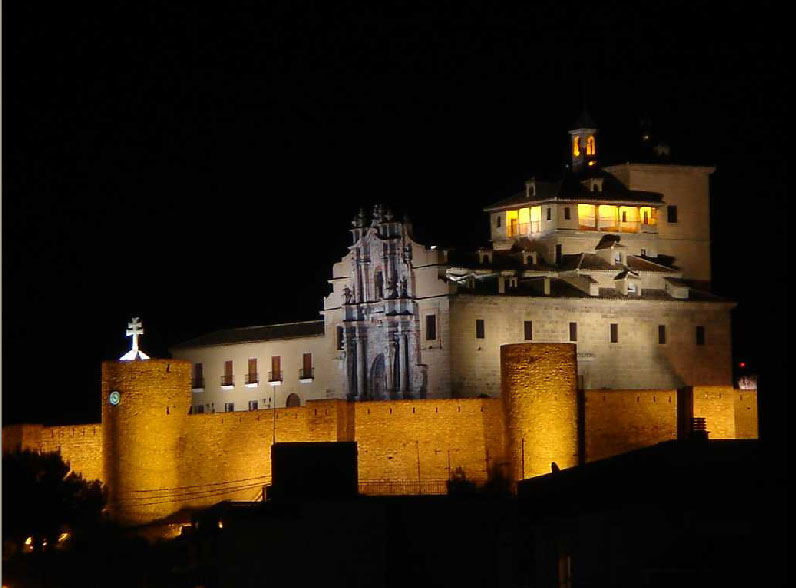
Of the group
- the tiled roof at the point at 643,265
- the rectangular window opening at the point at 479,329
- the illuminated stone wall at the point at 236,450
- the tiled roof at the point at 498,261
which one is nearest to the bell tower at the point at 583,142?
the tiled roof at the point at 643,265

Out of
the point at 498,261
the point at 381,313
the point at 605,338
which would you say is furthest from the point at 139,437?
the point at 605,338

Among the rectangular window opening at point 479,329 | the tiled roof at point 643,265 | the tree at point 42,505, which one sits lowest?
the tree at point 42,505

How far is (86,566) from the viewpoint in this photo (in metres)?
61.5

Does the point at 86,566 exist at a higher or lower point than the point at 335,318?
lower

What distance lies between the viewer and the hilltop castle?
67375 mm

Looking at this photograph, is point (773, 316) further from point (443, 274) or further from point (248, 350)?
point (248, 350)

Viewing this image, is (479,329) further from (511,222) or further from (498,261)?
(511,222)

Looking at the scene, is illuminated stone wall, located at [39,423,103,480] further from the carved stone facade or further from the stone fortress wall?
the carved stone facade

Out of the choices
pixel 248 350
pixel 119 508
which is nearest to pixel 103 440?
pixel 119 508

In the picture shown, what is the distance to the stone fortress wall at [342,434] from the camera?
6581 centimetres

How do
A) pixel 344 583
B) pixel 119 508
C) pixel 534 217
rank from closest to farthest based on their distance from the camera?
pixel 344 583, pixel 119 508, pixel 534 217

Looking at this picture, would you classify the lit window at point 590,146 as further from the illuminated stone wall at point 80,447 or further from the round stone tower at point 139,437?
the illuminated stone wall at point 80,447

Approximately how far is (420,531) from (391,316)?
110 feet

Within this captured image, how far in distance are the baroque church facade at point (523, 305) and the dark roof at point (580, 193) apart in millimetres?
73
